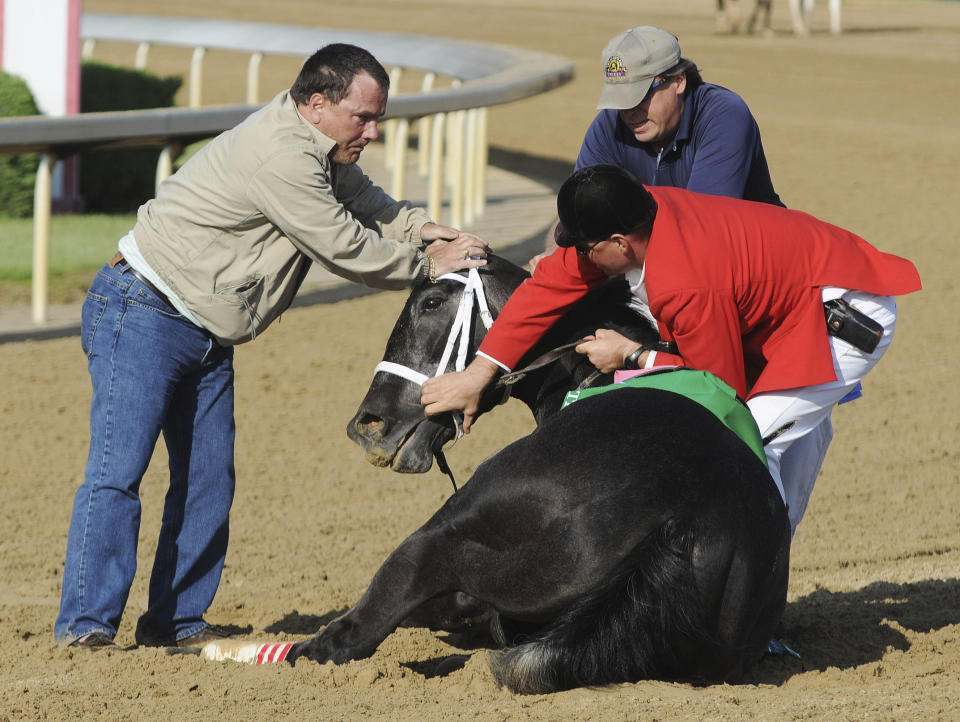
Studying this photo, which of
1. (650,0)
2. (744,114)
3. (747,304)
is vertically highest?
(744,114)

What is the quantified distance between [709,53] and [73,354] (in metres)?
18.0

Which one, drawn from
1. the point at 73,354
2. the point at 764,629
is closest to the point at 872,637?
the point at 764,629

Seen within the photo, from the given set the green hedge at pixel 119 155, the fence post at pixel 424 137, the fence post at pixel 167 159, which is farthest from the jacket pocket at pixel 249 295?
the fence post at pixel 424 137

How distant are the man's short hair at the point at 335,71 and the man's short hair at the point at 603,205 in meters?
0.77

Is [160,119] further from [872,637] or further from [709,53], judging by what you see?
[709,53]

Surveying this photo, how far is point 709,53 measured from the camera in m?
23.5

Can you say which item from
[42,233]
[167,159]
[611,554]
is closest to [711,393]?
[611,554]

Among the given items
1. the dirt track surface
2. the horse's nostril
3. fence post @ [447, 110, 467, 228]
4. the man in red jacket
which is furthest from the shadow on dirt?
fence post @ [447, 110, 467, 228]

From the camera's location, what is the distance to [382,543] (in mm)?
5184

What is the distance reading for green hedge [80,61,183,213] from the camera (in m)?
12.2

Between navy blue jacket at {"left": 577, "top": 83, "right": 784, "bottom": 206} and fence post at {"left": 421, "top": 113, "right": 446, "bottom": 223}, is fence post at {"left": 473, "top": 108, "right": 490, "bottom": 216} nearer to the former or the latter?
fence post at {"left": 421, "top": 113, "right": 446, "bottom": 223}

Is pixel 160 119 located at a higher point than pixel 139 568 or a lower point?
higher

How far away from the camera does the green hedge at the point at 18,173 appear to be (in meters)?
10.9

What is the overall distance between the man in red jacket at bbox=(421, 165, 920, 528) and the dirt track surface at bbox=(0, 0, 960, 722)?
723 millimetres
